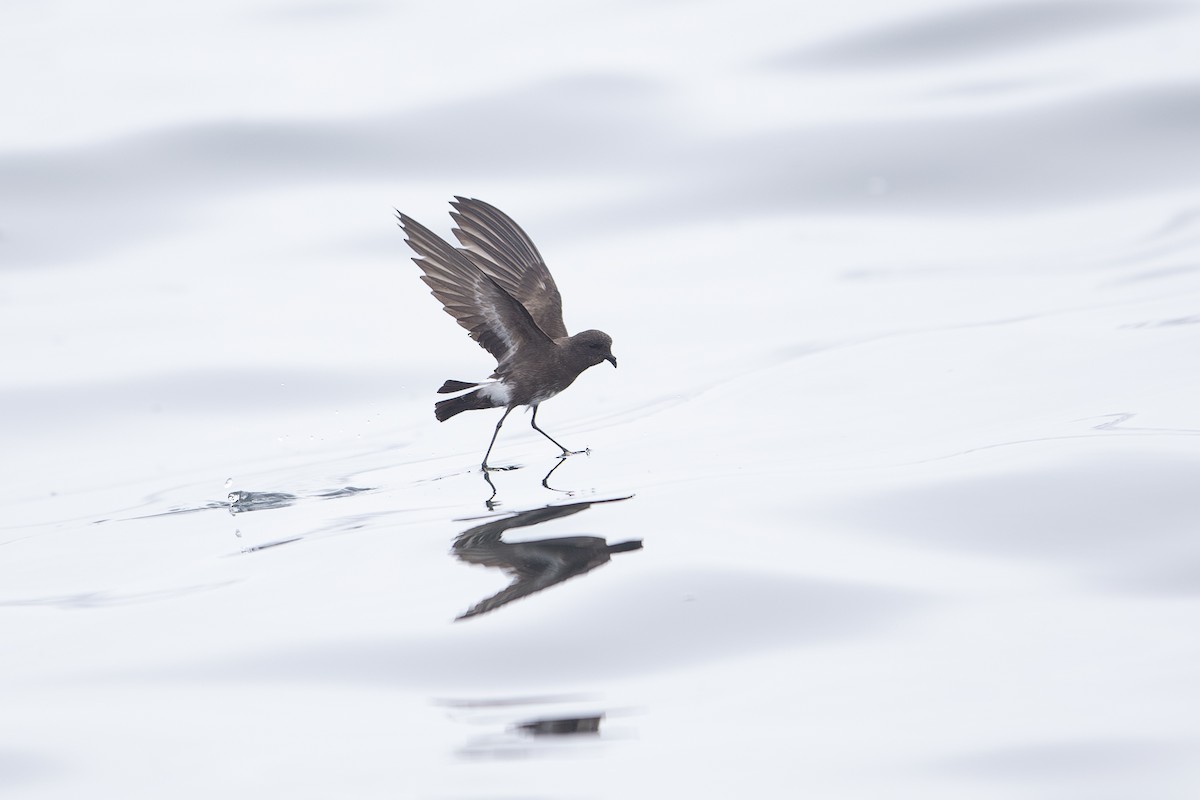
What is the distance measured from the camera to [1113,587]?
4.74 meters

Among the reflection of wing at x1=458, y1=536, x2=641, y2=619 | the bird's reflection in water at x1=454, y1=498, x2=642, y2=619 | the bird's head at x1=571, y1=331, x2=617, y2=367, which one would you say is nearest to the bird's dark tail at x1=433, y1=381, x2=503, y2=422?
the bird's head at x1=571, y1=331, x2=617, y2=367

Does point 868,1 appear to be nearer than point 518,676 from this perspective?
No

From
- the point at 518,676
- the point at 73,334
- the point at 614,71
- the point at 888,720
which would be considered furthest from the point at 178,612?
the point at 614,71

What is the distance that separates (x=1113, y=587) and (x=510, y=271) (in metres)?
3.62

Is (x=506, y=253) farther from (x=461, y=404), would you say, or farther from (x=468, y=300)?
(x=461, y=404)

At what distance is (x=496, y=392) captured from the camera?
6.86m

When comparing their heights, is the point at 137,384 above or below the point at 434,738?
above

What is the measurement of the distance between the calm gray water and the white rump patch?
1.07 feet

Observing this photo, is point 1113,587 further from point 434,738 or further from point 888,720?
point 434,738

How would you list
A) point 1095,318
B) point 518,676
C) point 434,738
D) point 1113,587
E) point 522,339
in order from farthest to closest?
point 1095,318 < point 522,339 < point 1113,587 < point 518,676 < point 434,738

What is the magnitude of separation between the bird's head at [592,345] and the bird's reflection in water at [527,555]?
164 centimetres

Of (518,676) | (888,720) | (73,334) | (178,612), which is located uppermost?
(73,334)

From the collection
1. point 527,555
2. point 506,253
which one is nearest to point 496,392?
point 506,253

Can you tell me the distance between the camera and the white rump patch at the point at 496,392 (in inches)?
270
